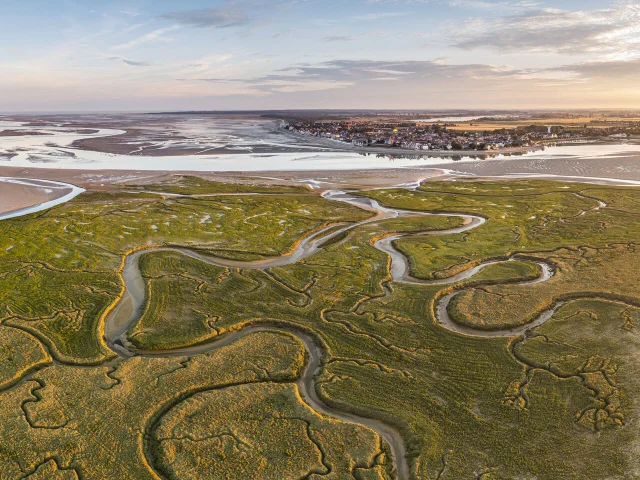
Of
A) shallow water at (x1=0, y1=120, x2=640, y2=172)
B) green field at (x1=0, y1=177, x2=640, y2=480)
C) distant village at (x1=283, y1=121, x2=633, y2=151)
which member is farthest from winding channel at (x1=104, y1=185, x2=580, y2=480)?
distant village at (x1=283, y1=121, x2=633, y2=151)

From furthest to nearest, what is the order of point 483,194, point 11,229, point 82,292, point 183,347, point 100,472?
point 483,194 < point 11,229 < point 82,292 < point 183,347 < point 100,472

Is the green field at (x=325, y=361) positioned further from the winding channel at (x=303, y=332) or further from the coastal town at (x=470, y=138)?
the coastal town at (x=470, y=138)

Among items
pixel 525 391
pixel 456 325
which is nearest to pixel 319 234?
pixel 456 325

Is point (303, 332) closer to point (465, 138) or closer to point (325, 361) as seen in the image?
point (325, 361)

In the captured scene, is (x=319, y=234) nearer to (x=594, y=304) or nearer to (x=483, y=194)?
(x=594, y=304)

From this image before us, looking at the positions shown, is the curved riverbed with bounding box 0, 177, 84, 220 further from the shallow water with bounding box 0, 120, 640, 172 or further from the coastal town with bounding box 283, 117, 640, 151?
the coastal town with bounding box 283, 117, 640, 151

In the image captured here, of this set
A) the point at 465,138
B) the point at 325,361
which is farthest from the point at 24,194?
the point at 465,138
